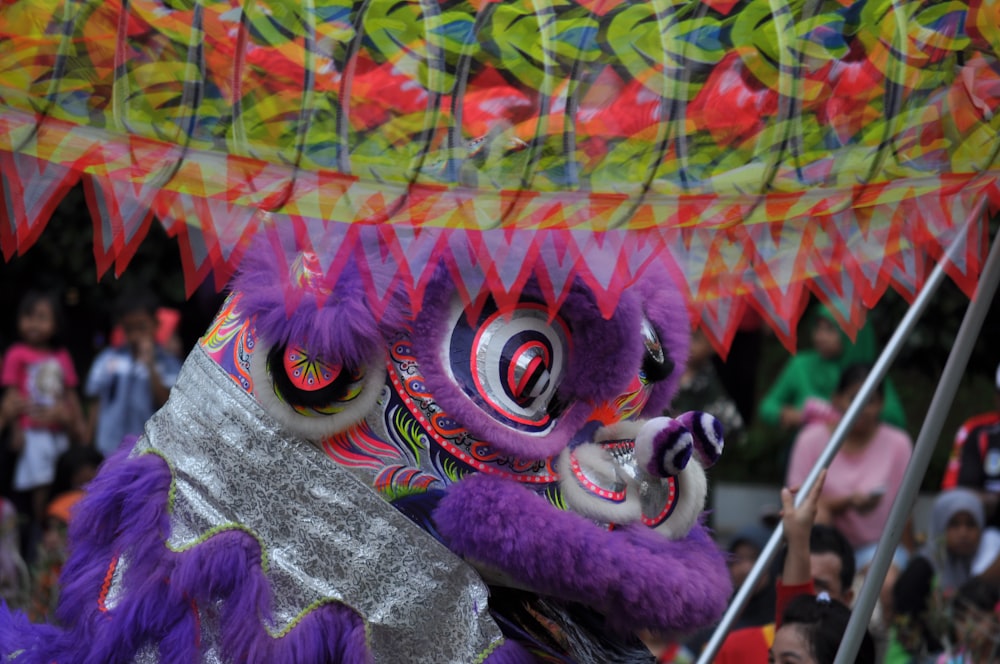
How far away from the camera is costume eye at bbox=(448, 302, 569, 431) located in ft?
7.60

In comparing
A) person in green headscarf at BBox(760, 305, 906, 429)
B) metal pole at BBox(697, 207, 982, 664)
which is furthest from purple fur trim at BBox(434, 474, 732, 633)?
person in green headscarf at BBox(760, 305, 906, 429)

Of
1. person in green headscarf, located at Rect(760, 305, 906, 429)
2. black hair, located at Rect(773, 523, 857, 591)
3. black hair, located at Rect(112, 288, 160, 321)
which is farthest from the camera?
black hair, located at Rect(112, 288, 160, 321)

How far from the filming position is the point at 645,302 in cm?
255

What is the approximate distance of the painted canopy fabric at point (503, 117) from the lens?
6.51 ft

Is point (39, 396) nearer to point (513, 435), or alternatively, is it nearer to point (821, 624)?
point (821, 624)

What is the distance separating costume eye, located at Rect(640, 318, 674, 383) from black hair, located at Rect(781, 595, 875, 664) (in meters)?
0.85

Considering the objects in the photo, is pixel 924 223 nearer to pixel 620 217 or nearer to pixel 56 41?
pixel 620 217

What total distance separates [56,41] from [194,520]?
77cm

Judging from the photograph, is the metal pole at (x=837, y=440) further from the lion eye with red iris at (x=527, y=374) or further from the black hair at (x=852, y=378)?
the black hair at (x=852, y=378)

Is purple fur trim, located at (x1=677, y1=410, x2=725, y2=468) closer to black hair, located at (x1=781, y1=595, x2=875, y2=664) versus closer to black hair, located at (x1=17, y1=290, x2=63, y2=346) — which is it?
black hair, located at (x1=781, y1=595, x2=875, y2=664)

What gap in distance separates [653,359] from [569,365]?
192 mm

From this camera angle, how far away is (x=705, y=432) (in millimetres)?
2398

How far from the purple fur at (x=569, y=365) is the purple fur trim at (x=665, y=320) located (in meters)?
0.13

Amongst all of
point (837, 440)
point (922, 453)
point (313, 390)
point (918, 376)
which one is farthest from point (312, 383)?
point (918, 376)
